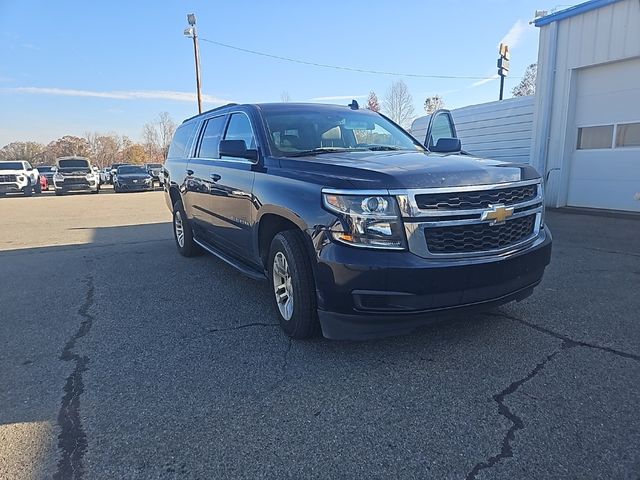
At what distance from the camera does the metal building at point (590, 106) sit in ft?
31.6

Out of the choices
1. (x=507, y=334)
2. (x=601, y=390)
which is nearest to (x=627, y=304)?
(x=507, y=334)

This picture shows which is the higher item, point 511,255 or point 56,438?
point 511,255

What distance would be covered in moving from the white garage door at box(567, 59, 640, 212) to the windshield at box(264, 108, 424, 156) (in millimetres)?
7702

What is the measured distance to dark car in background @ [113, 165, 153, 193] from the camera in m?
25.4

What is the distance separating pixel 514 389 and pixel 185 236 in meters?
5.06

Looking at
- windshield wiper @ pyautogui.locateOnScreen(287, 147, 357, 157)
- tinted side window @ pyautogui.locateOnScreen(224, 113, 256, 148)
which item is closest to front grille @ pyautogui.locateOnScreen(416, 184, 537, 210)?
windshield wiper @ pyautogui.locateOnScreen(287, 147, 357, 157)

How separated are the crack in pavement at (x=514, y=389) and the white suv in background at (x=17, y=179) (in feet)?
83.5

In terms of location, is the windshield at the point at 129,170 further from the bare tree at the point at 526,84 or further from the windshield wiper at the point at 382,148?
the bare tree at the point at 526,84

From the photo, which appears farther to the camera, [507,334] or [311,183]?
[507,334]

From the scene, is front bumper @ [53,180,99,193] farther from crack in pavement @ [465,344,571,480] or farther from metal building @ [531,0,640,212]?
crack in pavement @ [465,344,571,480]

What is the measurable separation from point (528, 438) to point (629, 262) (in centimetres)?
458

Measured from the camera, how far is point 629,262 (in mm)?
5754

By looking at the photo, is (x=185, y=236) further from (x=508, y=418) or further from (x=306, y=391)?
(x=508, y=418)

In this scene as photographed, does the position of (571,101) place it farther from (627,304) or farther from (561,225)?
(627,304)
